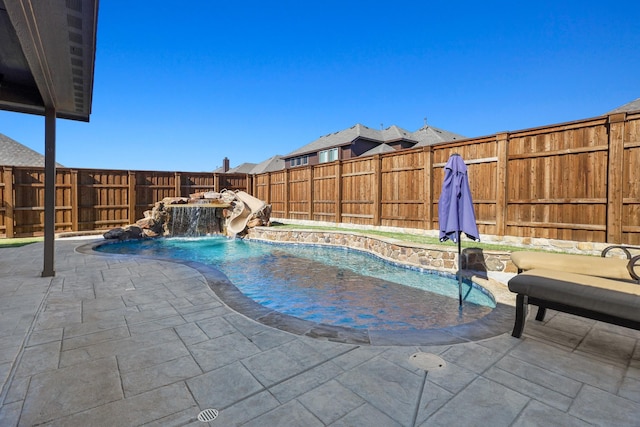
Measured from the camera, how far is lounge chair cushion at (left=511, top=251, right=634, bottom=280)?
340cm

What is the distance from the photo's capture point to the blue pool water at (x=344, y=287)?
13.7ft

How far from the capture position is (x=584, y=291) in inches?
96.2

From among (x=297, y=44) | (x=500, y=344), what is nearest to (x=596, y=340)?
(x=500, y=344)

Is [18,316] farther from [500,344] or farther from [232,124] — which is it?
[232,124]

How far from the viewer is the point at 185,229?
1331 centimetres

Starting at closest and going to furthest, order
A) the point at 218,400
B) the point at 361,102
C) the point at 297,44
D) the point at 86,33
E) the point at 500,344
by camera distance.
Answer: the point at 218,400 → the point at 500,344 → the point at 86,33 → the point at 297,44 → the point at 361,102

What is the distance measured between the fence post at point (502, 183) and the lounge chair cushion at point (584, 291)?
517cm

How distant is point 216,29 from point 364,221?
10.9m

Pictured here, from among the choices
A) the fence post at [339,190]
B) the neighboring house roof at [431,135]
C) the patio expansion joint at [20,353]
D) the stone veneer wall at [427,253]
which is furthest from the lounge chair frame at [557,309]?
the neighboring house roof at [431,135]

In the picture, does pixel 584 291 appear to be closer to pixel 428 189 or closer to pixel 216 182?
pixel 428 189

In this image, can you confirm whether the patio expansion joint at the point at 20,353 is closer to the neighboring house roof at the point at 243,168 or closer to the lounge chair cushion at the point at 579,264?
the lounge chair cushion at the point at 579,264

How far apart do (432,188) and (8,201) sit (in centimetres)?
1545

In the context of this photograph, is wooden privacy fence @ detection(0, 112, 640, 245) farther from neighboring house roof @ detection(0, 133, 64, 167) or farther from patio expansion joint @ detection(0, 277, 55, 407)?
patio expansion joint @ detection(0, 277, 55, 407)

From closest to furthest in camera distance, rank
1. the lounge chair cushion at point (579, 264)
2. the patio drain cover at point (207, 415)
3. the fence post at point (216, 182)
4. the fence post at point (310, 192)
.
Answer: the patio drain cover at point (207, 415)
the lounge chair cushion at point (579, 264)
the fence post at point (310, 192)
the fence post at point (216, 182)
